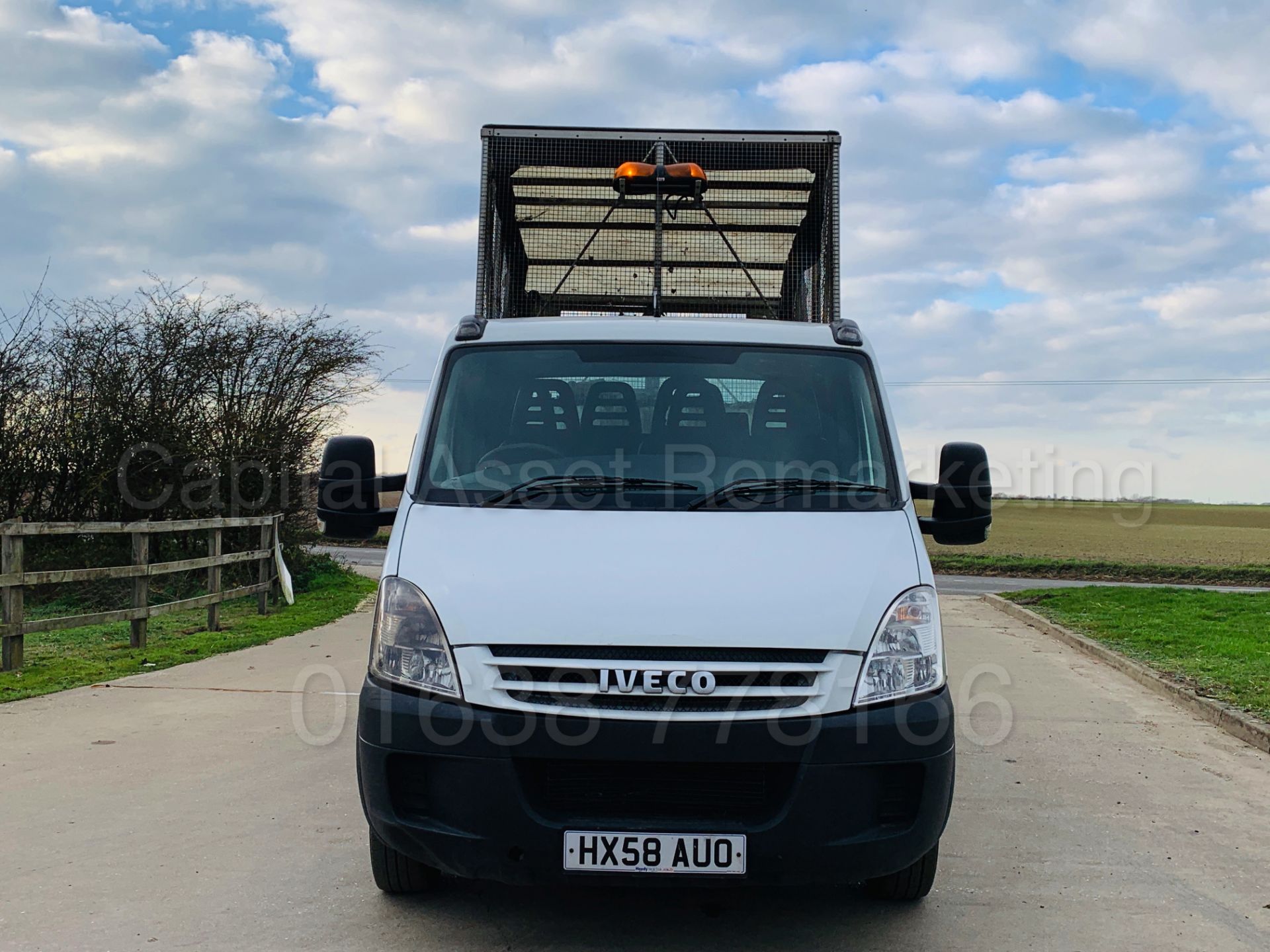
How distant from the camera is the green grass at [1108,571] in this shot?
2938cm

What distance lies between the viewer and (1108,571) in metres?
30.7

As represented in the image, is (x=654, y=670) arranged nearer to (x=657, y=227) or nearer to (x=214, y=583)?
(x=657, y=227)

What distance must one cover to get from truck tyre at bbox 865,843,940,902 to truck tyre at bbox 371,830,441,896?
1.52 meters

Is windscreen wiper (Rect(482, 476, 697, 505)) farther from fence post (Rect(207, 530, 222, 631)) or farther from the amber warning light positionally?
fence post (Rect(207, 530, 222, 631))

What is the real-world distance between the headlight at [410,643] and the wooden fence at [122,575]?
613cm

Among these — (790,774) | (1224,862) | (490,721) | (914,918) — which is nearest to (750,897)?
(914,918)

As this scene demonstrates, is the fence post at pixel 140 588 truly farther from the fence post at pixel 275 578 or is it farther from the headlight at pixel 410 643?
the headlight at pixel 410 643

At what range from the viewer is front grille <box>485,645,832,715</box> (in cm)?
375

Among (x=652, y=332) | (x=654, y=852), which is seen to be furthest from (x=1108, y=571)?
(x=654, y=852)

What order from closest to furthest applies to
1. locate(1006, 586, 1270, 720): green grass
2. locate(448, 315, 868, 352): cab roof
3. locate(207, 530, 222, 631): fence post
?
locate(448, 315, 868, 352): cab roof → locate(1006, 586, 1270, 720): green grass → locate(207, 530, 222, 631): fence post

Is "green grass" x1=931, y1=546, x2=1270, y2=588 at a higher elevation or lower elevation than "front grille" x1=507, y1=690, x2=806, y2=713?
lower

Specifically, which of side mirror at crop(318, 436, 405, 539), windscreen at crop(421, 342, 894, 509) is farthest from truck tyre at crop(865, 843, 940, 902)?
side mirror at crop(318, 436, 405, 539)

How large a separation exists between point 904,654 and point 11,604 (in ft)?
24.5

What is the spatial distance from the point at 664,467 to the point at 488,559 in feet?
3.12
